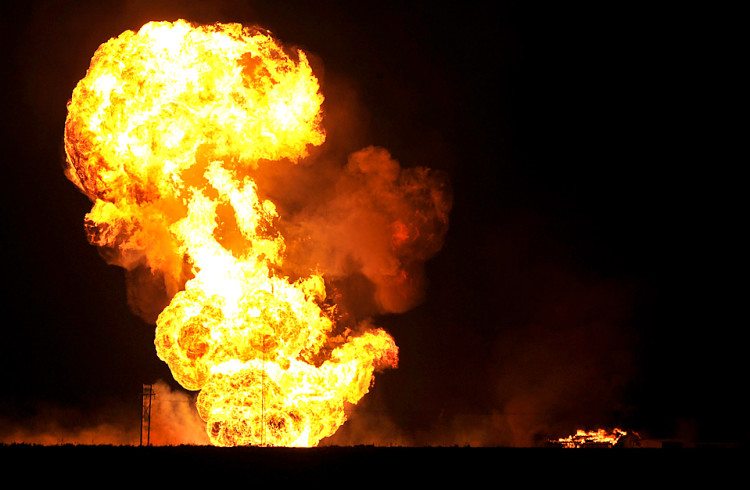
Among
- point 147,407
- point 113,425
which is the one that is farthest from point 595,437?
point 113,425

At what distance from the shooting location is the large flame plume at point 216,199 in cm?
4081

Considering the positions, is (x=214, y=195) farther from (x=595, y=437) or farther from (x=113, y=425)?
(x=595, y=437)

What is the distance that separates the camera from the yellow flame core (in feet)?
134

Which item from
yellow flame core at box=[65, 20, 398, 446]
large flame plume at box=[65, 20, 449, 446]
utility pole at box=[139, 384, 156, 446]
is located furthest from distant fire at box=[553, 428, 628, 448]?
utility pole at box=[139, 384, 156, 446]

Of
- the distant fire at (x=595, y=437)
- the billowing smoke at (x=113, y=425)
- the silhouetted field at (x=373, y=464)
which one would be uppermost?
the billowing smoke at (x=113, y=425)

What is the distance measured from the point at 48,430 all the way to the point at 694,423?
30.2m

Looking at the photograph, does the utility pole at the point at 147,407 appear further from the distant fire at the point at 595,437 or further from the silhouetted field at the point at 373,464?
the distant fire at the point at 595,437

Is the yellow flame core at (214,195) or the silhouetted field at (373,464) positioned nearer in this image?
the silhouetted field at (373,464)

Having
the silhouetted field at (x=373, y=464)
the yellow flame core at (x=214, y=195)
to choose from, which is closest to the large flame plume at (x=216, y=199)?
the yellow flame core at (x=214, y=195)

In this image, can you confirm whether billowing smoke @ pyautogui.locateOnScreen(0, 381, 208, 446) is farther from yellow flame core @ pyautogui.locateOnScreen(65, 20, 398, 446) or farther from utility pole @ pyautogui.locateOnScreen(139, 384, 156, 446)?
yellow flame core @ pyautogui.locateOnScreen(65, 20, 398, 446)

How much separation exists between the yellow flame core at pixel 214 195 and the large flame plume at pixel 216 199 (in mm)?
48

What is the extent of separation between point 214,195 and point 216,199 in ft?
0.57

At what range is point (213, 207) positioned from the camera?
42000mm

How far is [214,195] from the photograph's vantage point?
42000mm
